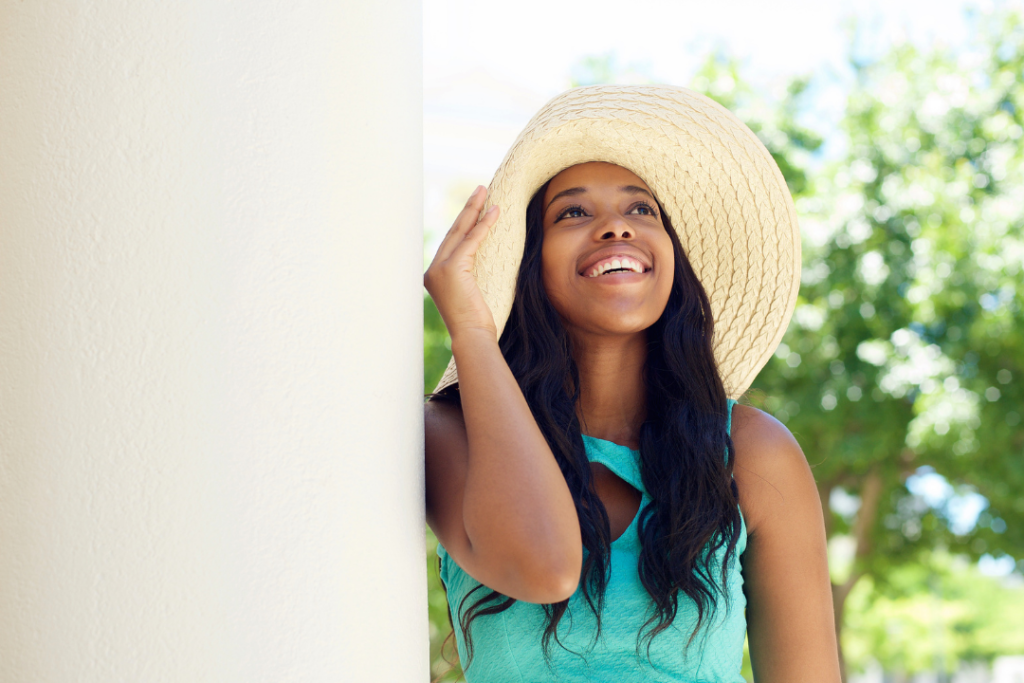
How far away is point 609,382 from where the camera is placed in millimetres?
2654

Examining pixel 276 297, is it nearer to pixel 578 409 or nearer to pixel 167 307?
pixel 167 307

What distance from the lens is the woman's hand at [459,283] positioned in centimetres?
204

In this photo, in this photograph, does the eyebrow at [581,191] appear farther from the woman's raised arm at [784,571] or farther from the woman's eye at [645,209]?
the woman's raised arm at [784,571]

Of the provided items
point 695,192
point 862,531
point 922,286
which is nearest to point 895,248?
point 922,286

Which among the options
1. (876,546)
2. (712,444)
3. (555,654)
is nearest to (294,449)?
(555,654)

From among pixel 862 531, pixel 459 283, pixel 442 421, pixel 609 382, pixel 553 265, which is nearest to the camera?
pixel 459 283

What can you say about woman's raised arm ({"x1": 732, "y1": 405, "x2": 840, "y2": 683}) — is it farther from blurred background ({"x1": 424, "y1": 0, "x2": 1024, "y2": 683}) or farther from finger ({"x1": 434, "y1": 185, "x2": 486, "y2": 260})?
blurred background ({"x1": 424, "y1": 0, "x2": 1024, "y2": 683})

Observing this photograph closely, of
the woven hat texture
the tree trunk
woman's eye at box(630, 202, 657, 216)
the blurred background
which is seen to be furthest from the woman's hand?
the tree trunk

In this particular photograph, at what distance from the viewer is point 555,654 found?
6.82 feet

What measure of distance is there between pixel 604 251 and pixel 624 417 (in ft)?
1.57

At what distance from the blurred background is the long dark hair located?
21.2ft

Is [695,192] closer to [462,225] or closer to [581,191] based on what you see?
[581,191]

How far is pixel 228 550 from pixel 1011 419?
9114 millimetres

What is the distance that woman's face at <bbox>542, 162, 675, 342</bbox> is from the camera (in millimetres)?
2461
